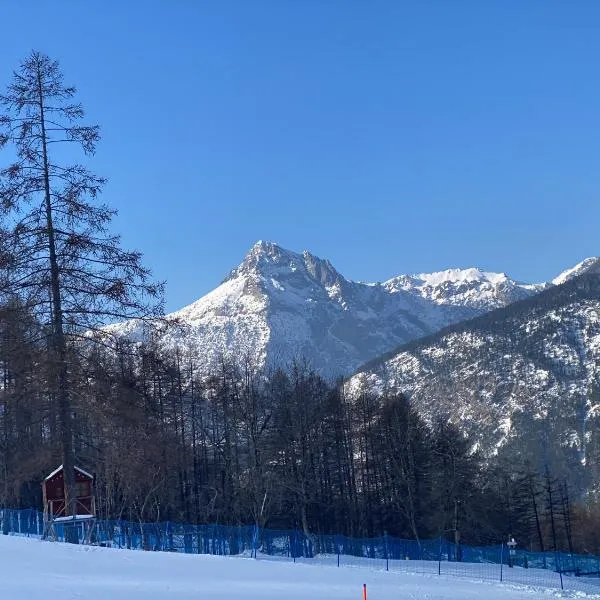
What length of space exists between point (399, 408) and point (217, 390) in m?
16.0

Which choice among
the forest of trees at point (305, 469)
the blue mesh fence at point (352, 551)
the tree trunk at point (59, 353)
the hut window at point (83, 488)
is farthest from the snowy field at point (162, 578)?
the forest of trees at point (305, 469)

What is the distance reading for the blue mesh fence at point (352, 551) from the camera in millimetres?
33906

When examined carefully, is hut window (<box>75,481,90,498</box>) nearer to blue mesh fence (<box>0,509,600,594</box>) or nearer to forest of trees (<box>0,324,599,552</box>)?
blue mesh fence (<box>0,509,600,594</box>)

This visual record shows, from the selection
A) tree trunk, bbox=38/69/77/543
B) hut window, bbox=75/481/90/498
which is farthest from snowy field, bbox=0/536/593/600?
hut window, bbox=75/481/90/498

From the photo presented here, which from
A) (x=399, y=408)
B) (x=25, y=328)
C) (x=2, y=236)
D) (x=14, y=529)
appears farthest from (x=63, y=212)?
(x=399, y=408)

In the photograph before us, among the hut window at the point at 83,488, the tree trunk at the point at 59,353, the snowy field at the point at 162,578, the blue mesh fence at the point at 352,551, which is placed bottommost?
the blue mesh fence at the point at 352,551

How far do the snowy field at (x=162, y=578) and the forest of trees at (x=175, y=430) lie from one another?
4628 millimetres

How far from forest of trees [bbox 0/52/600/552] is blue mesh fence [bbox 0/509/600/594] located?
204 centimetres

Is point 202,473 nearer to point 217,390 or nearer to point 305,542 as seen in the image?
point 217,390

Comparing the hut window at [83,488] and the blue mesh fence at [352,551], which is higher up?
the hut window at [83,488]

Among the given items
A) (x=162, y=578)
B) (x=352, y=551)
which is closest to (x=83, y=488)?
(x=162, y=578)

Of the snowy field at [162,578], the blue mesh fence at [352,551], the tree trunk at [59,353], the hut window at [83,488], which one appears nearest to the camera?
the snowy field at [162,578]

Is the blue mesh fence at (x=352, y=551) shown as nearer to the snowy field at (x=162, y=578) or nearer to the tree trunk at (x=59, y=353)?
Result: the tree trunk at (x=59, y=353)

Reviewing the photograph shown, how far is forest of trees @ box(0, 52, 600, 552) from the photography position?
Answer: 64.7 feet
